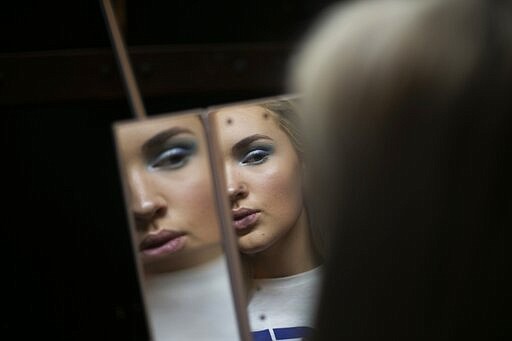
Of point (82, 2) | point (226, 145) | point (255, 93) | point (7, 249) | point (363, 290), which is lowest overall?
point (363, 290)

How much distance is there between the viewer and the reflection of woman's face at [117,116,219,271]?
1.24 ft

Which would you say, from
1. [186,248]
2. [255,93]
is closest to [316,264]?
[186,248]

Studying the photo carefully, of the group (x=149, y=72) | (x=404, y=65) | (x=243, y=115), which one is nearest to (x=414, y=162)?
(x=404, y=65)

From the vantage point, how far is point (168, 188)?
389 millimetres

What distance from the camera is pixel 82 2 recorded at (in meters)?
0.83

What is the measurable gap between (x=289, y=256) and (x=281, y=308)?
0.10 ft

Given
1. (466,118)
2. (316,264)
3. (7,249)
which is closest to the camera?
(466,118)

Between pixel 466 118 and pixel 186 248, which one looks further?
pixel 186 248

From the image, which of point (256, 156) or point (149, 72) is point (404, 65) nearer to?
point (256, 156)

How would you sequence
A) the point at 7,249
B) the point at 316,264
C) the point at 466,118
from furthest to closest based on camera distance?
the point at 7,249
the point at 316,264
the point at 466,118

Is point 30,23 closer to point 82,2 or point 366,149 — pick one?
point 82,2

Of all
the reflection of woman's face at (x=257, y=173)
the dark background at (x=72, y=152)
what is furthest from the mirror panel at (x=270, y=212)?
the dark background at (x=72, y=152)

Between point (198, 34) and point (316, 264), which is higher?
point (198, 34)

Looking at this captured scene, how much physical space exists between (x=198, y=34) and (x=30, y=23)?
0.19 metres
